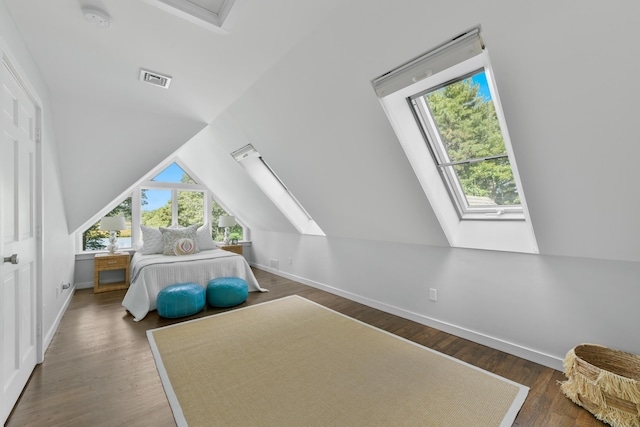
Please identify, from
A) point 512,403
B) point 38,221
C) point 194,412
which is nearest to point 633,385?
point 512,403

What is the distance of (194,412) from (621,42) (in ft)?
9.22

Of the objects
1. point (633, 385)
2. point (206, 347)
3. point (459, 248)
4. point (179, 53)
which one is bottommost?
point (633, 385)

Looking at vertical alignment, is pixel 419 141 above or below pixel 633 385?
above

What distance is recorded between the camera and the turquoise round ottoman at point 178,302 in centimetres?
322

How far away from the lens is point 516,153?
184cm

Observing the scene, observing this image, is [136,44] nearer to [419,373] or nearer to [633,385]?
[419,373]

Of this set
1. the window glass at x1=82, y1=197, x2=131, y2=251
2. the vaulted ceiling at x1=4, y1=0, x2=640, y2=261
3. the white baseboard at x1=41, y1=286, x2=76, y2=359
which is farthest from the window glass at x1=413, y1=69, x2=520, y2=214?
the window glass at x1=82, y1=197, x2=131, y2=251

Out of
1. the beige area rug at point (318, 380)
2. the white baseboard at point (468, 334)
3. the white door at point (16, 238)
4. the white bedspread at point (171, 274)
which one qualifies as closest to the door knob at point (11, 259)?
the white door at point (16, 238)

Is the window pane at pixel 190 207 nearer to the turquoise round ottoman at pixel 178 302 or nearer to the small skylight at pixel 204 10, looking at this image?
the turquoise round ottoman at pixel 178 302

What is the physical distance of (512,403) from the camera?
1.77m

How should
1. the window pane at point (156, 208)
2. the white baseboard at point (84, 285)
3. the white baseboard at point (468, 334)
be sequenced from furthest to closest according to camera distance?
the window pane at point (156, 208) → the white baseboard at point (84, 285) → the white baseboard at point (468, 334)

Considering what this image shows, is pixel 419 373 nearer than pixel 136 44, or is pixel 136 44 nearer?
pixel 136 44

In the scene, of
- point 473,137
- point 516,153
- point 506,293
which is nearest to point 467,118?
point 473,137

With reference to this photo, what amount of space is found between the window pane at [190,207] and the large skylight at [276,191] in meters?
2.22
